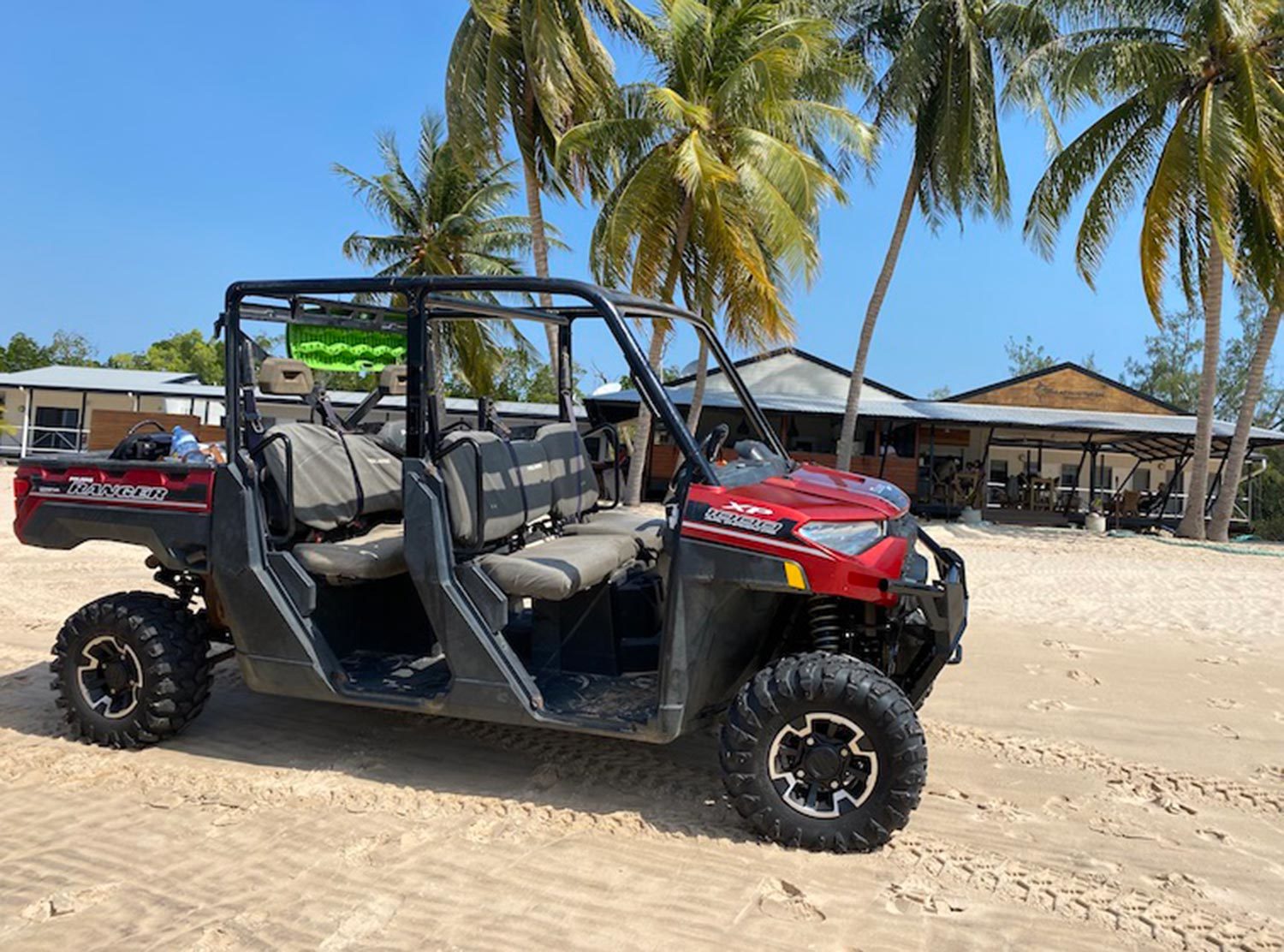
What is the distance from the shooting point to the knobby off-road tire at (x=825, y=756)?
11.7 ft

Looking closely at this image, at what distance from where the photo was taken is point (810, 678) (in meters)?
Result: 3.64

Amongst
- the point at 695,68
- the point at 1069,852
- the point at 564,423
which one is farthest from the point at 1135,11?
the point at 1069,852

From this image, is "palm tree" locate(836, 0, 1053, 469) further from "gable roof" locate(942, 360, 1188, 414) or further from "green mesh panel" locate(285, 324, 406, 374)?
"green mesh panel" locate(285, 324, 406, 374)

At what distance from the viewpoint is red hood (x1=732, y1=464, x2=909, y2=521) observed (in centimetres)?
374

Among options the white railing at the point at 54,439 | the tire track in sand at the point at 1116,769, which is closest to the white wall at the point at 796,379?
the white railing at the point at 54,439

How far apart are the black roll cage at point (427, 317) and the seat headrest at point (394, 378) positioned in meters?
0.26

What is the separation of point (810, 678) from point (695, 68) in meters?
15.1

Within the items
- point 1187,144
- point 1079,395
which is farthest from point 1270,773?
point 1079,395

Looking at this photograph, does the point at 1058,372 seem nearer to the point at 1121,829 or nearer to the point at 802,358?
the point at 802,358

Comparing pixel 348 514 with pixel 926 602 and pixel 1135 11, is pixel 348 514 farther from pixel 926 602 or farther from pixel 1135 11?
pixel 1135 11

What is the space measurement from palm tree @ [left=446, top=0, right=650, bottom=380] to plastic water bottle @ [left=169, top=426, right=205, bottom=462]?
43.8 feet

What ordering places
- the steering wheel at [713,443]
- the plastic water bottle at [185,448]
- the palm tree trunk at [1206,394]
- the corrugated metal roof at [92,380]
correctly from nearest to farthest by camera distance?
the steering wheel at [713,443] → the plastic water bottle at [185,448] → the palm tree trunk at [1206,394] → the corrugated metal roof at [92,380]

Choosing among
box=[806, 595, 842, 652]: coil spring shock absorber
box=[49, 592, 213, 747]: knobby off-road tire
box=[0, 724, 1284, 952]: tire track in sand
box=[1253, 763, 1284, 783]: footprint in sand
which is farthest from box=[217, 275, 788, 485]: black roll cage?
box=[1253, 763, 1284, 783]: footprint in sand

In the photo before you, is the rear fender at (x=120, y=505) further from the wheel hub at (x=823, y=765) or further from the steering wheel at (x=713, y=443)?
the wheel hub at (x=823, y=765)
